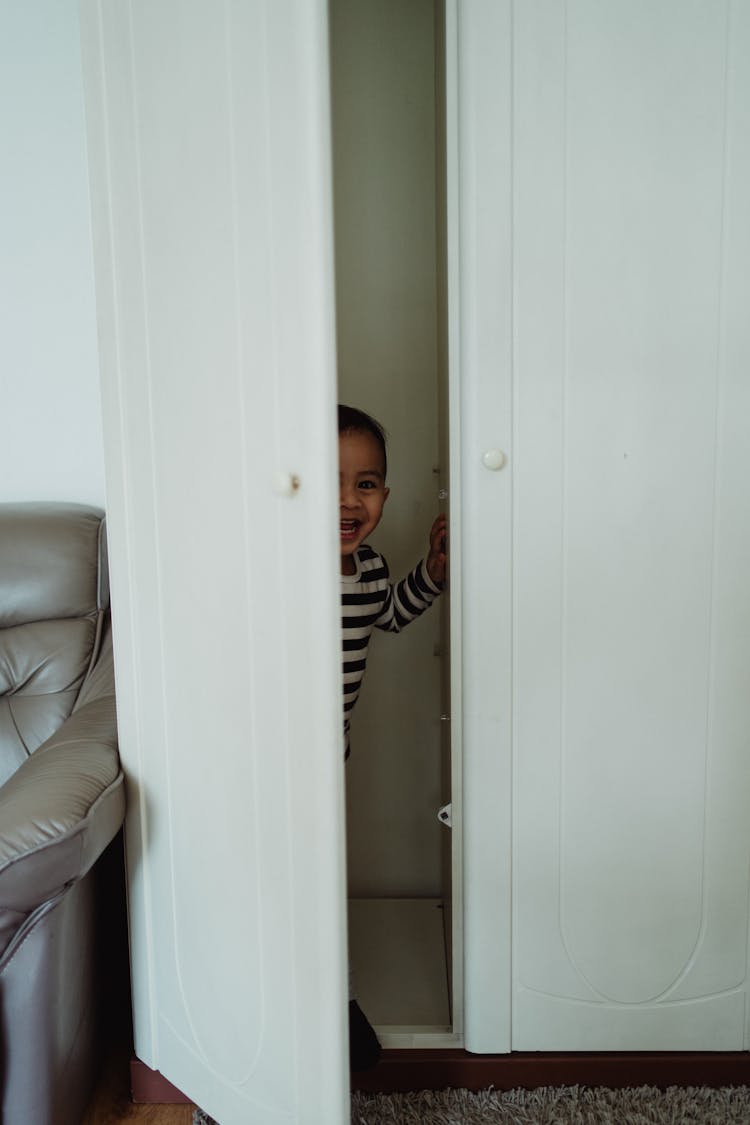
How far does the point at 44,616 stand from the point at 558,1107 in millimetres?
1127

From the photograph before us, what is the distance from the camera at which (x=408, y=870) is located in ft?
5.47

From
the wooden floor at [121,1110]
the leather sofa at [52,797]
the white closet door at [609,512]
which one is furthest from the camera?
the wooden floor at [121,1110]

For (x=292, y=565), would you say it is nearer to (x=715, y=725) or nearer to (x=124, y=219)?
(x=124, y=219)

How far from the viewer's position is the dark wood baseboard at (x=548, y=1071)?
46.1 inches

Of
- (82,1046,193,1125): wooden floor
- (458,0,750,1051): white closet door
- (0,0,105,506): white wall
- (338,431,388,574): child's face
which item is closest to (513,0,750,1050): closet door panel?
(458,0,750,1051): white closet door

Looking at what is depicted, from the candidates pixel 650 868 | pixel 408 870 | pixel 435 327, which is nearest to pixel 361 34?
pixel 435 327

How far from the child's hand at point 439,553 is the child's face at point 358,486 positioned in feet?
0.35

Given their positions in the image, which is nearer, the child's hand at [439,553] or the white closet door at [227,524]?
the white closet door at [227,524]

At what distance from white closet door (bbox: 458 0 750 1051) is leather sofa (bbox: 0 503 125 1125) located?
546 mm

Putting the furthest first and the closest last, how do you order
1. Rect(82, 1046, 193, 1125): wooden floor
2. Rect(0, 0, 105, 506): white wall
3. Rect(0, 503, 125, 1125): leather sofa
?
Rect(0, 0, 105, 506): white wall
Rect(82, 1046, 193, 1125): wooden floor
Rect(0, 503, 125, 1125): leather sofa

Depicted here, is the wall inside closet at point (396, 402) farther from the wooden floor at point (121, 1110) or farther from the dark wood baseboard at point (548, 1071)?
the wooden floor at point (121, 1110)

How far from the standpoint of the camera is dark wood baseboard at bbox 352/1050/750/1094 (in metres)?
1.17

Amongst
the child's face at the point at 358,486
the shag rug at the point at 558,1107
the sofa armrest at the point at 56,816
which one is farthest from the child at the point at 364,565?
the sofa armrest at the point at 56,816

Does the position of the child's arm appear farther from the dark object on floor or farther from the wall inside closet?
the dark object on floor
